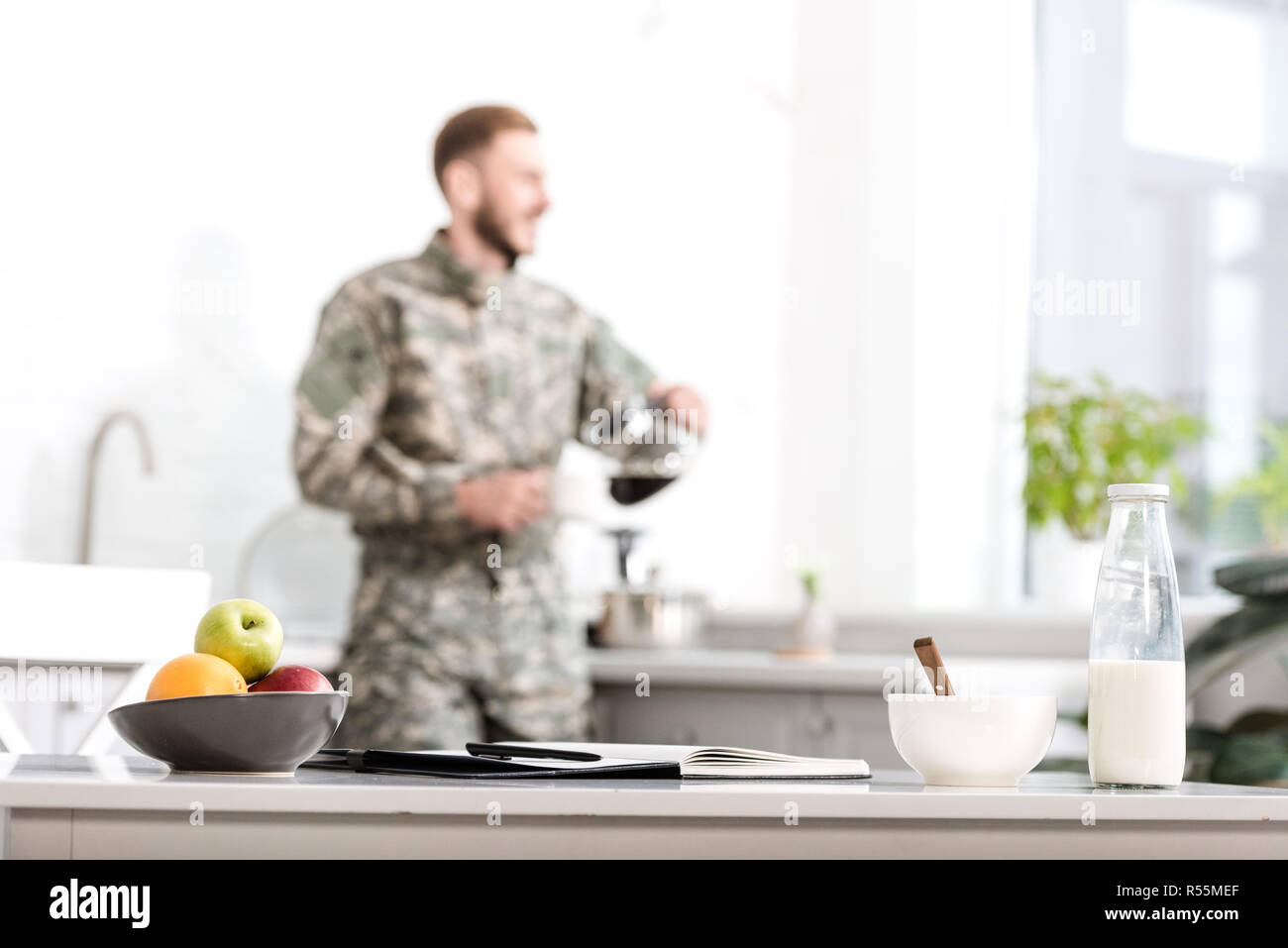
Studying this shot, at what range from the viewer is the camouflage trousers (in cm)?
261

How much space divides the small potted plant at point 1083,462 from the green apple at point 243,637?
7.82 feet

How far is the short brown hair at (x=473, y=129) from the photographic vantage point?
275 centimetres

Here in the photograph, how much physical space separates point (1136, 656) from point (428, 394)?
1.77 m

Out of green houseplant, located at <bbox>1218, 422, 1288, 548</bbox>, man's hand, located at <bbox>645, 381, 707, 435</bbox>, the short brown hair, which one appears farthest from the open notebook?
green houseplant, located at <bbox>1218, 422, 1288, 548</bbox>

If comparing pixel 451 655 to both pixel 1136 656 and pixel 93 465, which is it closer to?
pixel 93 465

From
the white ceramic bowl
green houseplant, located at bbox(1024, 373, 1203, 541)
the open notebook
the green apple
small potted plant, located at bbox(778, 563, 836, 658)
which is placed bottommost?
small potted plant, located at bbox(778, 563, 836, 658)

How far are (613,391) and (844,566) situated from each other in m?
1.10

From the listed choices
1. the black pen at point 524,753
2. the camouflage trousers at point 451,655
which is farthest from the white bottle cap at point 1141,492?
the camouflage trousers at point 451,655

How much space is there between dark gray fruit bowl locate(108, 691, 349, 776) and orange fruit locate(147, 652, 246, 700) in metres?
0.02

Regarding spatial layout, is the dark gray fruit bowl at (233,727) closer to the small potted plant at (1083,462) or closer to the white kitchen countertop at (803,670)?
the white kitchen countertop at (803,670)

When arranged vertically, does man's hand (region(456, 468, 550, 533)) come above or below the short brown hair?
below

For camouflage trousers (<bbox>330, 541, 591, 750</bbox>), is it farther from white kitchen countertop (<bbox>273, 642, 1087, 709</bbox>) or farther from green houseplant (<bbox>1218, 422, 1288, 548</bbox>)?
green houseplant (<bbox>1218, 422, 1288, 548</bbox>)

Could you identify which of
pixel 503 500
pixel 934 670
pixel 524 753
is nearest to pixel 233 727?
pixel 524 753
